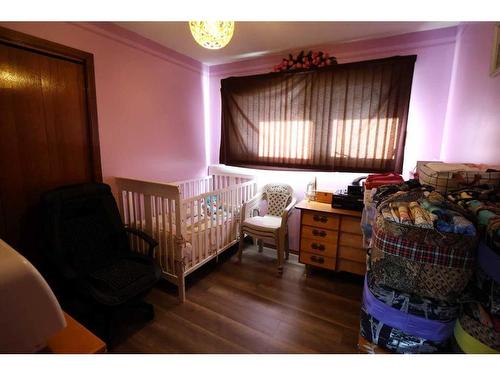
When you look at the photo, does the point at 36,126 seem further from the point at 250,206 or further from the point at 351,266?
the point at 351,266

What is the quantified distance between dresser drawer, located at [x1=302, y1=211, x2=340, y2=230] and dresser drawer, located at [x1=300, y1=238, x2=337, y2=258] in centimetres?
17

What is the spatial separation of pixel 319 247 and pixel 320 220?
0.27 m

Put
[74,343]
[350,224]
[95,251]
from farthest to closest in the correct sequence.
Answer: [350,224], [95,251], [74,343]

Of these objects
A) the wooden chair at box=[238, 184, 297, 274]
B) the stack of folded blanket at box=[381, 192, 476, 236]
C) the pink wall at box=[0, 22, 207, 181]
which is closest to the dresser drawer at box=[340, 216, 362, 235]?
the wooden chair at box=[238, 184, 297, 274]

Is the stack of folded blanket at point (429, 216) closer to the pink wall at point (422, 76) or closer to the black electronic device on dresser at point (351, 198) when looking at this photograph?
the black electronic device on dresser at point (351, 198)

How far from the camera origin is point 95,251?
5.91 ft

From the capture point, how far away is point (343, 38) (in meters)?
2.30

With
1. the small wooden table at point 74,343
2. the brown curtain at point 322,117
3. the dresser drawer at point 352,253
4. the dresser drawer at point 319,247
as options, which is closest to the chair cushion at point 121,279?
the small wooden table at point 74,343

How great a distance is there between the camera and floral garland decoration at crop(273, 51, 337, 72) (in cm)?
244

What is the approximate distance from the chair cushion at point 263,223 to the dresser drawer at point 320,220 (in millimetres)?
318

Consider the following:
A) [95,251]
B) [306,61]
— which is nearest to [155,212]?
[95,251]

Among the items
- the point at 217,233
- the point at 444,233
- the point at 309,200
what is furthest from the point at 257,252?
the point at 444,233

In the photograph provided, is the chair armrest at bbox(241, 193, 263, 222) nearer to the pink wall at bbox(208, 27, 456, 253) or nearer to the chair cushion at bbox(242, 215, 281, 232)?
the chair cushion at bbox(242, 215, 281, 232)
